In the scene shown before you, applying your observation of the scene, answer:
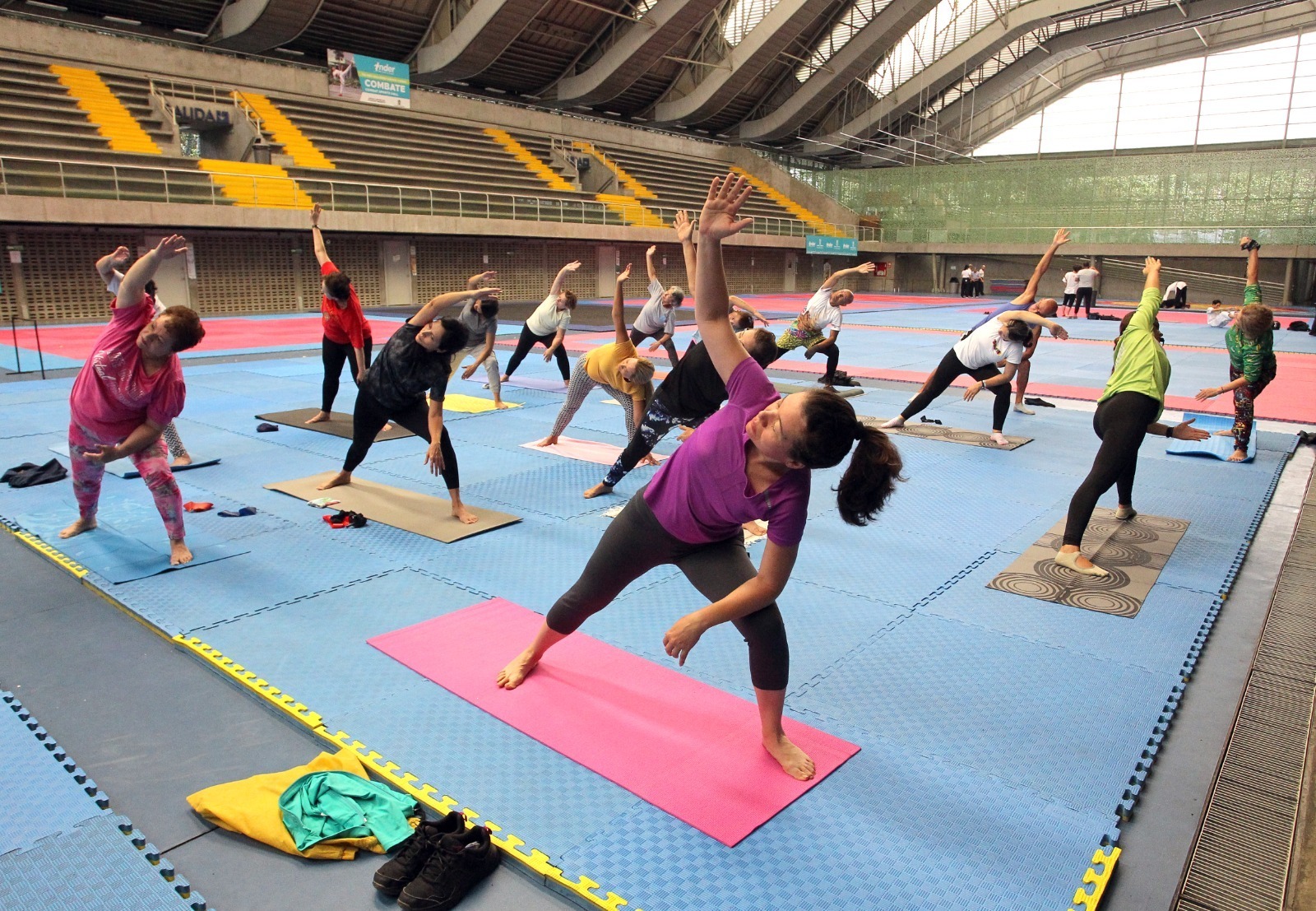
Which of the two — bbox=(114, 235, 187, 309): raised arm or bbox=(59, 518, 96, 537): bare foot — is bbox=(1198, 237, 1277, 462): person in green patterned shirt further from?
bbox=(59, 518, 96, 537): bare foot

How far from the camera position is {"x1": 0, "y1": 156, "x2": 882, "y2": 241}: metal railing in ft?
53.2

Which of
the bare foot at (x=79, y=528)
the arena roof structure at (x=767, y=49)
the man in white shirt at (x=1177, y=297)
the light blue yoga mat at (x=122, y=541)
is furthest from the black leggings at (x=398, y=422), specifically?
the man in white shirt at (x=1177, y=297)

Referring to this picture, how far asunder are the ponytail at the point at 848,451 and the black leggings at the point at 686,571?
1.51ft

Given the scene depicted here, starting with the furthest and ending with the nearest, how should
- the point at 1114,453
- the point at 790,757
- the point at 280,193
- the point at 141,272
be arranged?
the point at 280,193 < the point at 1114,453 < the point at 141,272 < the point at 790,757

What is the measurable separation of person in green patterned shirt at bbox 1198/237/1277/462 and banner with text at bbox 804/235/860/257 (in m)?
27.4

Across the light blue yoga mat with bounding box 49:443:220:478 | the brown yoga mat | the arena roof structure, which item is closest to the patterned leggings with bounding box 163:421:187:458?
the light blue yoga mat with bounding box 49:443:220:478

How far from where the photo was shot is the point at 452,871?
2287mm

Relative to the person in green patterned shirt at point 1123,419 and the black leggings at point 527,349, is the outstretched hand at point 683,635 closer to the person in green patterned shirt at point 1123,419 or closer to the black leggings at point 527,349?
the person in green patterned shirt at point 1123,419

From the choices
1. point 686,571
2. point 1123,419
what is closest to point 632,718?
point 686,571

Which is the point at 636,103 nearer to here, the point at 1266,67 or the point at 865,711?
the point at 1266,67

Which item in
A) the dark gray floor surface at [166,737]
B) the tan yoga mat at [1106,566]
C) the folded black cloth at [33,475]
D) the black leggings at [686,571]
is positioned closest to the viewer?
the dark gray floor surface at [166,737]

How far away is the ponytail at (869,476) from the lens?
2.42 metres

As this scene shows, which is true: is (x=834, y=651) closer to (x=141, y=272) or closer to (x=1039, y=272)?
(x=141, y=272)

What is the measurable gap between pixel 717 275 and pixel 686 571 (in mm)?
1021
